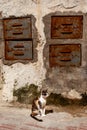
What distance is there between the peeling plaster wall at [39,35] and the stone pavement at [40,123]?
578 millimetres

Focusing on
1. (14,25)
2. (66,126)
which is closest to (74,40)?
(14,25)

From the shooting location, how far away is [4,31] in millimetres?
6434

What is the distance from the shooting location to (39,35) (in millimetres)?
6258

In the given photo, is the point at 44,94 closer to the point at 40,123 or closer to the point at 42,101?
the point at 42,101

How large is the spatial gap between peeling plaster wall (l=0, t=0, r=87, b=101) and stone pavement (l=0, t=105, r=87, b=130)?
1.90 ft

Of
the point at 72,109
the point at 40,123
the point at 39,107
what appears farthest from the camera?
the point at 72,109

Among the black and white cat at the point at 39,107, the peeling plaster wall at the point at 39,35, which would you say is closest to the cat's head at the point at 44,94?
the black and white cat at the point at 39,107

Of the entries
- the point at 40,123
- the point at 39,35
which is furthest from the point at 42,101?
the point at 39,35

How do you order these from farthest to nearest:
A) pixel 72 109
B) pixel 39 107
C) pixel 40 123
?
1. pixel 72 109
2. pixel 39 107
3. pixel 40 123

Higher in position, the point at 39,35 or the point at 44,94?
the point at 39,35

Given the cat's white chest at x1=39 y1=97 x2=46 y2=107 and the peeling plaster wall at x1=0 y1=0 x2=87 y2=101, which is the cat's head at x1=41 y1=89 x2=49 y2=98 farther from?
the peeling plaster wall at x1=0 y1=0 x2=87 y2=101

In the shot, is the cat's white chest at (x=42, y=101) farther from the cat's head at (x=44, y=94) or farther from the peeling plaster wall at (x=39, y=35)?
the peeling plaster wall at (x=39, y=35)

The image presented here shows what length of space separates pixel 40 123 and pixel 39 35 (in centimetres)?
158

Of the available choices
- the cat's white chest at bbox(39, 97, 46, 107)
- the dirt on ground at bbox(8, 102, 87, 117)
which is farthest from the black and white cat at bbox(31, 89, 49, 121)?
the dirt on ground at bbox(8, 102, 87, 117)
